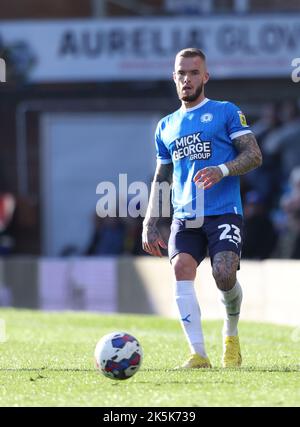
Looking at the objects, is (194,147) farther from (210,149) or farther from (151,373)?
(151,373)

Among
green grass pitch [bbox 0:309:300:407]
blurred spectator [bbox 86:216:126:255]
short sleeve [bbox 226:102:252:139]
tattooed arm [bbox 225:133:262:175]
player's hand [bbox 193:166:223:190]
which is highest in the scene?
short sleeve [bbox 226:102:252:139]

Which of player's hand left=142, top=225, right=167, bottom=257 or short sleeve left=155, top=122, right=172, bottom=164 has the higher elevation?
short sleeve left=155, top=122, right=172, bottom=164

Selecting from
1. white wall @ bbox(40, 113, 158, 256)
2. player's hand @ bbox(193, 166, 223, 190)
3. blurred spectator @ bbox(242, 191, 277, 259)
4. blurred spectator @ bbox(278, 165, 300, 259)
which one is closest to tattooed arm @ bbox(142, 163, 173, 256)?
player's hand @ bbox(193, 166, 223, 190)

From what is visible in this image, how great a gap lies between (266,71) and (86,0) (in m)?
6.05

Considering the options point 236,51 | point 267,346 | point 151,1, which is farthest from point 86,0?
point 267,346

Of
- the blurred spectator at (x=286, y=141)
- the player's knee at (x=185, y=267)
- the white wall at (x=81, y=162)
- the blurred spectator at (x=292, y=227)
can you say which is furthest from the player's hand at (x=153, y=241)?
the white wall at (x=81, y=162)

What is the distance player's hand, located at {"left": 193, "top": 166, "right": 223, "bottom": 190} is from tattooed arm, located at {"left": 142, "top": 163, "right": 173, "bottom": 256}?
860mm

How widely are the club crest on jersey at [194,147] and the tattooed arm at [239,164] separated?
0.22 metres

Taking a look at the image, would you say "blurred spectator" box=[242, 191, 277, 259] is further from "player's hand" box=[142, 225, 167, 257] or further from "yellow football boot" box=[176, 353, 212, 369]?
"yellow football boot" box=[176, 353, 212, 369]

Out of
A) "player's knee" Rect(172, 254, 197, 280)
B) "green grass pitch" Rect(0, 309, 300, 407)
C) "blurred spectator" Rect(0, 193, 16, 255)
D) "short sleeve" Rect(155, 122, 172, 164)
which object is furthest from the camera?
"blurred spectator" Rect(0, 193, 16, 255)

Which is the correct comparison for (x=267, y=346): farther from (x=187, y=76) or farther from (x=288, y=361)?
(x=187, y=76)

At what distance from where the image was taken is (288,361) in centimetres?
1041

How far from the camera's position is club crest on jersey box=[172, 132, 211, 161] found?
32.4 feet

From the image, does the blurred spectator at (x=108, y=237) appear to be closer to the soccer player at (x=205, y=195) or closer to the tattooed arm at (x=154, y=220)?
the tattooed arm at (x=154, y=220)
